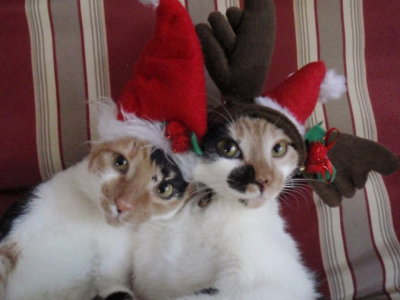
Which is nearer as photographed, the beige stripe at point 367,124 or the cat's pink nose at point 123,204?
the cat's pink nose at point 123,204

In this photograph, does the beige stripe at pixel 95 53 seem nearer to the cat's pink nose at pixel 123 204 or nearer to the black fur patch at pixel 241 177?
the cat's pink nose at pixel 123 204

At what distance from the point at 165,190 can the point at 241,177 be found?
17cm

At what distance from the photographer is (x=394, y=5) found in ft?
3.41

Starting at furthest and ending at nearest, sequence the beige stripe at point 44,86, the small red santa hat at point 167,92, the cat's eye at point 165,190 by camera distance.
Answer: the beige stripe at point 44,86
the cat's eye at point 165,190
the small red santa hat at point 167,92

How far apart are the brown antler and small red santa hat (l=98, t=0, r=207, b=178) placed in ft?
0.27

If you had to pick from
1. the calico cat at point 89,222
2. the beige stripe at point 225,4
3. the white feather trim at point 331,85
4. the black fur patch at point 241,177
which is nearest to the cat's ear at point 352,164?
the white feather trim at point 331,85

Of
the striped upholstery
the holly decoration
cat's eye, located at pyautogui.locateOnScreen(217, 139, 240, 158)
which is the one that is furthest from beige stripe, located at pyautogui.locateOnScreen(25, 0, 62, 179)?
the holly decoration

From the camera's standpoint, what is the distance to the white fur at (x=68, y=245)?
2.65ft

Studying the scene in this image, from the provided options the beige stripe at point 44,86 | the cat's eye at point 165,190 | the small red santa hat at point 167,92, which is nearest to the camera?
the small red santa hat at point 167,92

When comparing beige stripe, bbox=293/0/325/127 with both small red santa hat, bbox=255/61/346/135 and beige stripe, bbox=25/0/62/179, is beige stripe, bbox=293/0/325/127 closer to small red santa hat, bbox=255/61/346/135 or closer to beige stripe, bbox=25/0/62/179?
small red santa hat, bbox=255/61/346/135

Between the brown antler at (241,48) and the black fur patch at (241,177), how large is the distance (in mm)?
147

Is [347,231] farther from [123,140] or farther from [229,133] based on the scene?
[123,140]

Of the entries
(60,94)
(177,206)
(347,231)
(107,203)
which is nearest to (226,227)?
(177,206)

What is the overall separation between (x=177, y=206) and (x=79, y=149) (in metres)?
0.37
